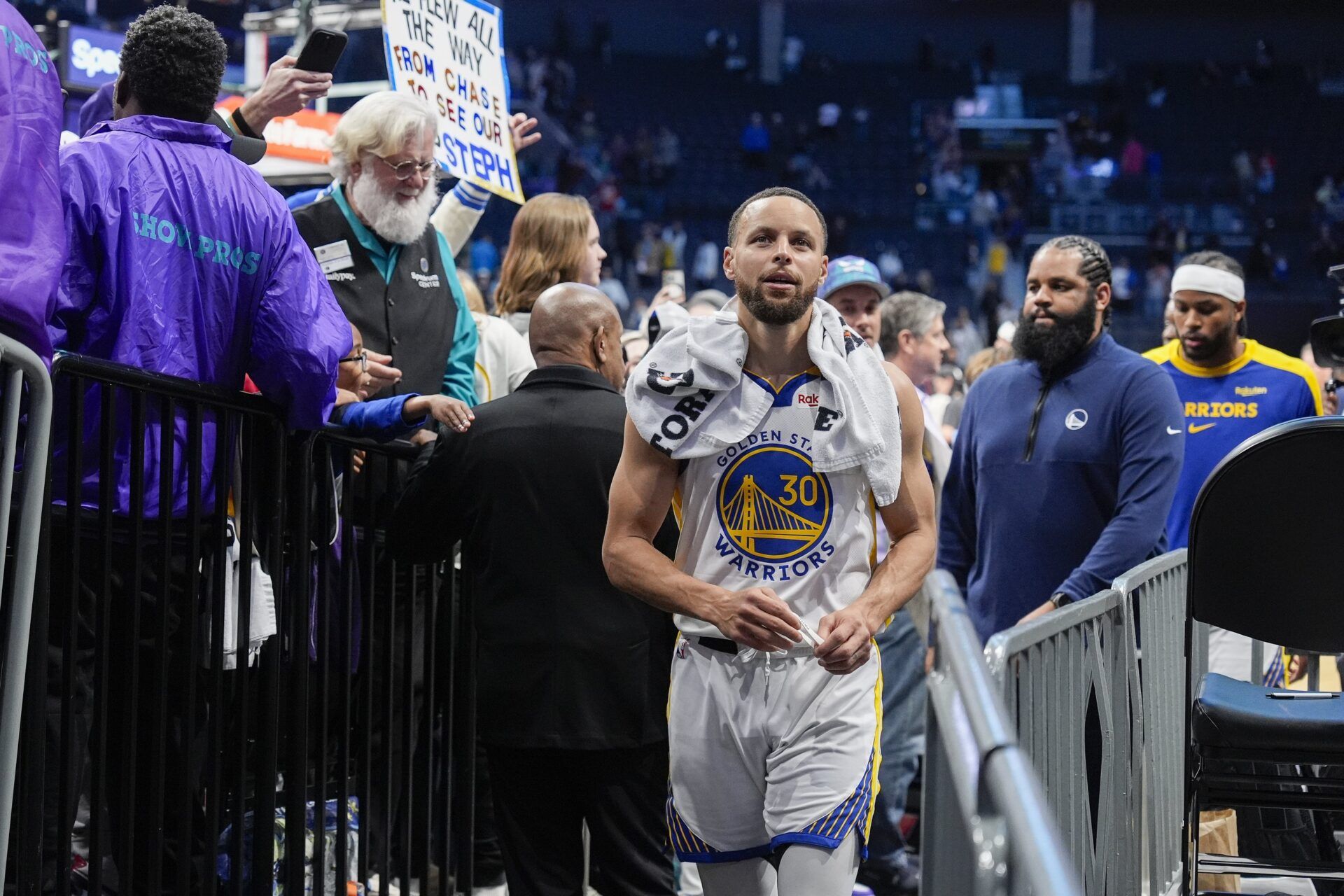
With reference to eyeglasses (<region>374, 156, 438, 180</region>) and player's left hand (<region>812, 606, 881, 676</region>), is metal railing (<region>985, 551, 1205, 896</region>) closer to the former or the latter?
player's left hand (<region>812, 606, 881, 676</region>)

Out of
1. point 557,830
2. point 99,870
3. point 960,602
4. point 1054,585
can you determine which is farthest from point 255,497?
point 1054,585

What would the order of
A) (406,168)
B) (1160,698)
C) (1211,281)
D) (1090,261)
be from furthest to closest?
(1211,281) < (1090,261) < (406,168) < (1160,698)

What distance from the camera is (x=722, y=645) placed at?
3.31 m

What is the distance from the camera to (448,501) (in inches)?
154

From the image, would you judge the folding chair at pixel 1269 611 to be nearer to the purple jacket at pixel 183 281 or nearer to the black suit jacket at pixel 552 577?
the black suit jacket at pixel 552 577

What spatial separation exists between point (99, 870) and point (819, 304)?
6.53 ft

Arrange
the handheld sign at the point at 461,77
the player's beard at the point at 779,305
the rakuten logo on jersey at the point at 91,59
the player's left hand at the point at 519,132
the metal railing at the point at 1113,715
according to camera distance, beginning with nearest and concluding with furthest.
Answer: the metal railing at the point at 1113,715
the player's beard at the point at 779,305
the handheld sign at the point at 461,77
the player's left hand at the point at 519,132
the rakuten logo on jersey at the point at 91,59

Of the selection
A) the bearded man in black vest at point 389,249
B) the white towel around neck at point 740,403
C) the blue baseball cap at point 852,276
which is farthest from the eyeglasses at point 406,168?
the blue baseball cap at point 852,276

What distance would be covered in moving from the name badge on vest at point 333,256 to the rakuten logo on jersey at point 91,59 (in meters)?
8.72

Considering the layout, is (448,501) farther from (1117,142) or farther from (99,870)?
(1117,142)

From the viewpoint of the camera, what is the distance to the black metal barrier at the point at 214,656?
2.90 metres

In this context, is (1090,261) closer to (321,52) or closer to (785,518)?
(785,518)

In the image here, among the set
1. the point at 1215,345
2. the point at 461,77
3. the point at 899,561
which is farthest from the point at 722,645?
the point at 1215,345

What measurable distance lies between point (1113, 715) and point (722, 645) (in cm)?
98
